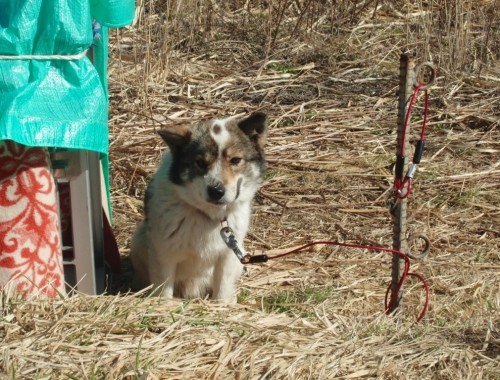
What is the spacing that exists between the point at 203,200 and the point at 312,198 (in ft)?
6.51

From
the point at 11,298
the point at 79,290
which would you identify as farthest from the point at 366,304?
the point at 11,298

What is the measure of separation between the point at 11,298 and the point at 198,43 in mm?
5864

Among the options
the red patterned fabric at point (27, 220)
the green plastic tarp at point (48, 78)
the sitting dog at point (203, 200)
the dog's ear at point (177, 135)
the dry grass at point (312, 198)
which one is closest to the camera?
the dry grass at point (312, 198)

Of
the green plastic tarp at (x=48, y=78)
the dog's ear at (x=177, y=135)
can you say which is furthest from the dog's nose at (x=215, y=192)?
the green plastic tarp at (x=48, y=78)

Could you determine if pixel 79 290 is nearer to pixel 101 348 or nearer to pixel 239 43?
pixel 101 348

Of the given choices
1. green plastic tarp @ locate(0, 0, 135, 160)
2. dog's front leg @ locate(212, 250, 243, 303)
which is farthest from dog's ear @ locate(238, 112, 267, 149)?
green plastic tarp @ locate(0, 0, 135, 160)

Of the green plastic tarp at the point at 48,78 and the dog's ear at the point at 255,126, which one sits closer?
the green plastic tarp at the point at 48,78

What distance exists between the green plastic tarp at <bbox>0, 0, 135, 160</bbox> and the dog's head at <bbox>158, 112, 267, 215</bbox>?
753mm

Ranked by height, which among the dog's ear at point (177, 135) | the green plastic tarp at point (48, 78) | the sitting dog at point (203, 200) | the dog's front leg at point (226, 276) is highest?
the green plastic tarp at point (48, 78)

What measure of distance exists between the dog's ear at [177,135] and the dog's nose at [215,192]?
1.25 feet

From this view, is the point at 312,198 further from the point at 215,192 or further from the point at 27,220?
the point at 27,220

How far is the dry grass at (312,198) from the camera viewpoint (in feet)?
13.3

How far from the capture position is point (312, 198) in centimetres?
695

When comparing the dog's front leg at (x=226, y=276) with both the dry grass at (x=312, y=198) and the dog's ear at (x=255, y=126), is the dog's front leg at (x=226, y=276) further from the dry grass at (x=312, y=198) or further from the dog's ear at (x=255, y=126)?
the dog's ear at (x=255, y=126)
